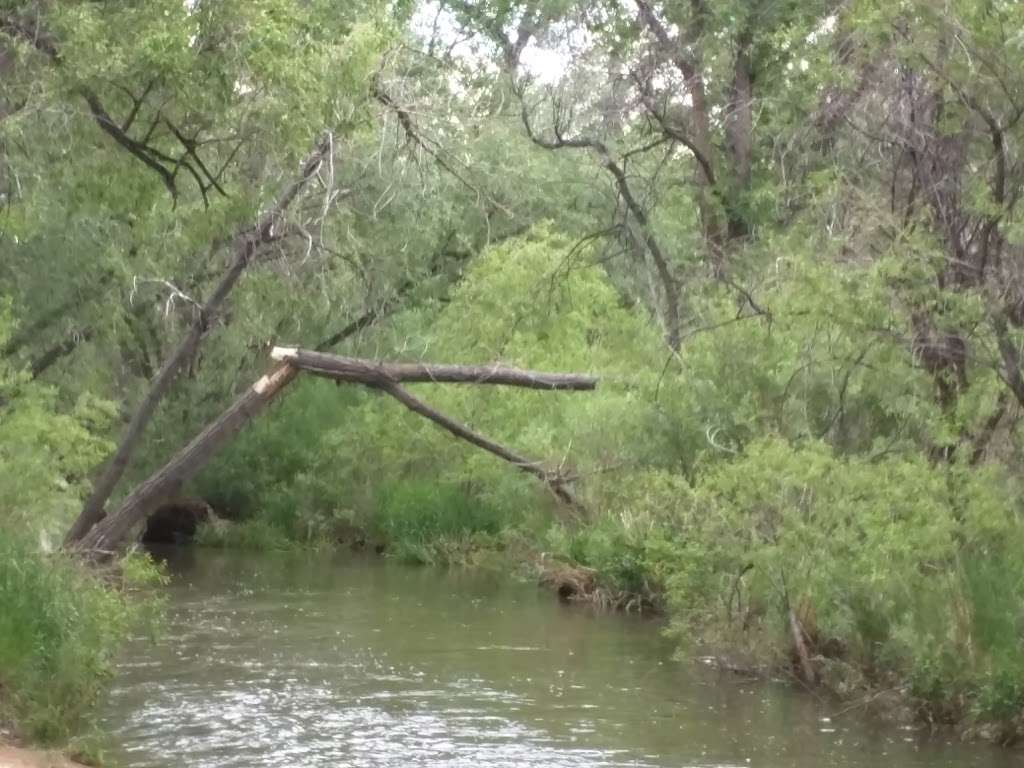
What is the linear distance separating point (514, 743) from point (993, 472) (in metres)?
4.63

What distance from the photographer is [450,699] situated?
1538 centimetres

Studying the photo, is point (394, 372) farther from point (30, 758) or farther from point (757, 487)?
point (30, 758)

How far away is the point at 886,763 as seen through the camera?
12859 millimetres

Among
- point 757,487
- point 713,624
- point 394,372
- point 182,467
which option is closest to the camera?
point 757,487

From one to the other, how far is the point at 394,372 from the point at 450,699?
14.9 ft

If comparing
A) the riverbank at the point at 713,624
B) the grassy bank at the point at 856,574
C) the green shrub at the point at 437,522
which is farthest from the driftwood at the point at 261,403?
the green shrub at the point at 437,522

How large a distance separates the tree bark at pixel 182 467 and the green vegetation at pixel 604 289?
27 centimetres

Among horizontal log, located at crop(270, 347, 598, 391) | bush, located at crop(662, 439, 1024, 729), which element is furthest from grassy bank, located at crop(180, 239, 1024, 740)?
horizontal log, located at crop(270, 347, 598, 391)

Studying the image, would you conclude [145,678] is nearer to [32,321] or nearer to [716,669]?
[716,669]

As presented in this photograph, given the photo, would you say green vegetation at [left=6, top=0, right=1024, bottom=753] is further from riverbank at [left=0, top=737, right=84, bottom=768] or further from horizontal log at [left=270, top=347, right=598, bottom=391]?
horizontal log at [left=270, top=347, right=598, bottom=391]

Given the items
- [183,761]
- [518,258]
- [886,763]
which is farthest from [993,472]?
[518,258]

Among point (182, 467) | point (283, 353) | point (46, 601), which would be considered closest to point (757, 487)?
point (283, 353)

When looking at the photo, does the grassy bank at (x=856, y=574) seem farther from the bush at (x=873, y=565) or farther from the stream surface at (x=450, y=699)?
the stream surface at (x=450, y=699)

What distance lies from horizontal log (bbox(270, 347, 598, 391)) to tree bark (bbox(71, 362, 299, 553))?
0.21m
